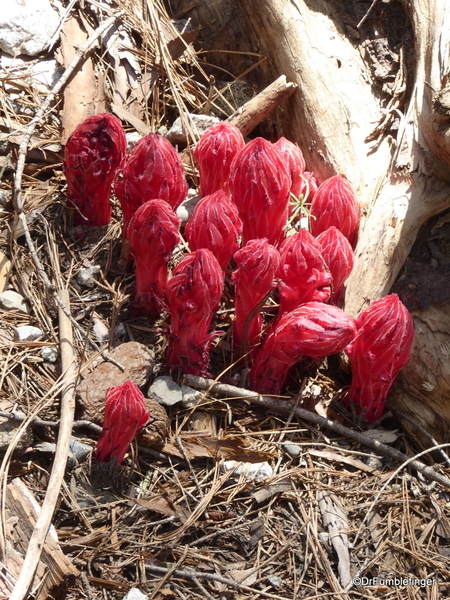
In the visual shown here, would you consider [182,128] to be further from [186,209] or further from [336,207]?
[336,207]

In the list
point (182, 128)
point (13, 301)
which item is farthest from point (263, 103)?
point (13, 301)

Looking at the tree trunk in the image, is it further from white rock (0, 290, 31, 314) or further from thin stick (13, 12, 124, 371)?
white rock (0, 290, 31, 314)

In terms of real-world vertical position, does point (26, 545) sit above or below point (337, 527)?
below

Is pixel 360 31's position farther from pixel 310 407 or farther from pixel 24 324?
pixel 24 324

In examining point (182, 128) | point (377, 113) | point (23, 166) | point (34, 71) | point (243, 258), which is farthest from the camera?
point (34, 71)

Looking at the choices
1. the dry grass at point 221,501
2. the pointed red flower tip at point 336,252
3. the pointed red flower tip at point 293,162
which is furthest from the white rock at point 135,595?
the pointed red flower tip at point 293,162

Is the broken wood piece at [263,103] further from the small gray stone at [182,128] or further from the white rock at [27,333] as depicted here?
the white rock at [27,333]

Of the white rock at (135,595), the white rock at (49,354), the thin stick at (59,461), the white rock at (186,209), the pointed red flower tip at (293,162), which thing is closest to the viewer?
the thin stick at (59,461)
